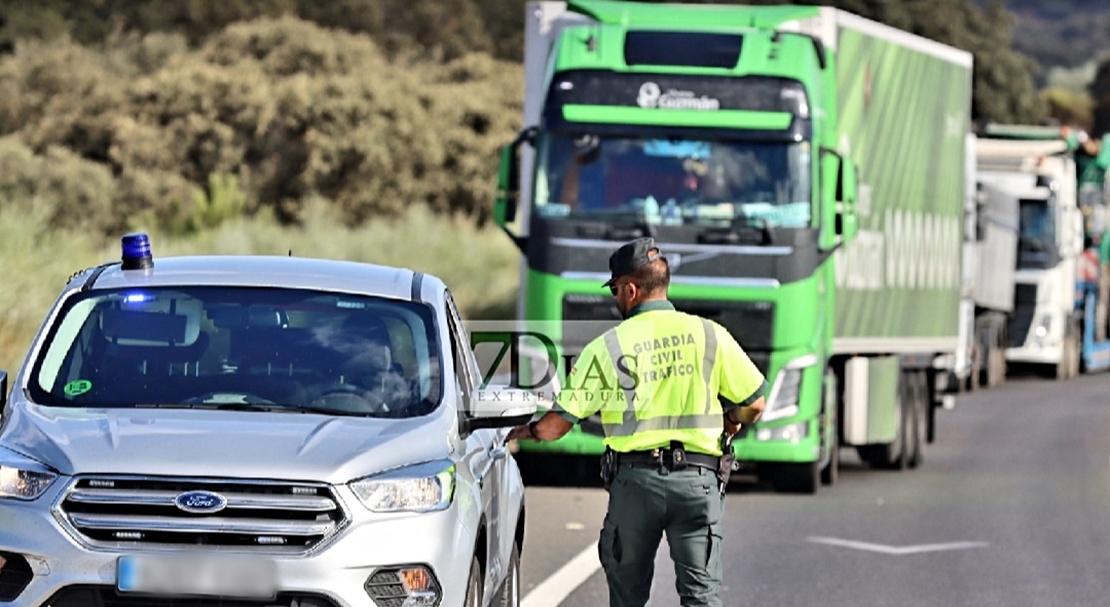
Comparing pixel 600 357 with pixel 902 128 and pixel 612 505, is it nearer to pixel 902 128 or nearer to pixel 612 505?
pixel 612 505

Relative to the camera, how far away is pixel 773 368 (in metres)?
15.6

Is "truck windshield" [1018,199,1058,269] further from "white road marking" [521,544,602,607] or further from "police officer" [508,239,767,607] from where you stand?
"police officer" [508,239,767,607]

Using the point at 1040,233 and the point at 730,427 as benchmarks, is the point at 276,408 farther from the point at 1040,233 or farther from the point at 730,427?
Result: the point at 1040,233

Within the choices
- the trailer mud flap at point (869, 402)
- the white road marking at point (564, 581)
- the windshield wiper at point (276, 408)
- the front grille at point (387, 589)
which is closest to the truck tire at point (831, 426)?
the trailer mud flap at point (869, 402)

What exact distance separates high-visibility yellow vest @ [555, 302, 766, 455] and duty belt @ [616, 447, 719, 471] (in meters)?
0.02

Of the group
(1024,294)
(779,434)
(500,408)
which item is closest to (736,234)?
(779,434)

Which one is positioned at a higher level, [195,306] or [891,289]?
[195,306]

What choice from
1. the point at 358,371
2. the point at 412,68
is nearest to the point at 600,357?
the point at 358,371

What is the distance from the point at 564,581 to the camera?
36.1 feet

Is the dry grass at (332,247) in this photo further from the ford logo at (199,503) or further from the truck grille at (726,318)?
the ford logo at (199,503)

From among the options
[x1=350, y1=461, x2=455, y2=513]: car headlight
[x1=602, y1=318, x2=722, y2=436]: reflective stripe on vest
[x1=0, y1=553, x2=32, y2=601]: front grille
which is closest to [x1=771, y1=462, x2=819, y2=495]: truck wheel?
[x1=602, y1=318, x2=722, y2=436]: reflective stripe on vest

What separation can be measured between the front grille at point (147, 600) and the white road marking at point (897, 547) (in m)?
6.58

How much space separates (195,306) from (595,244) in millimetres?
7756

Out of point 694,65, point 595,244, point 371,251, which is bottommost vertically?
point 371,251
